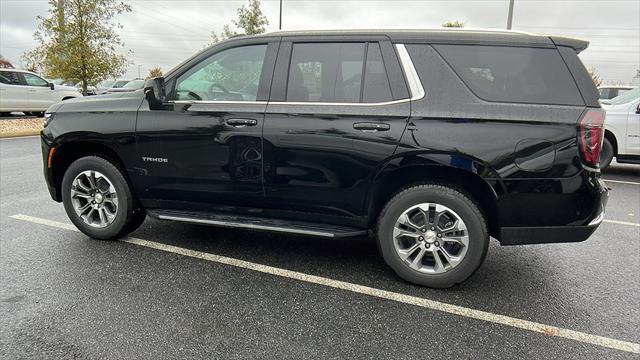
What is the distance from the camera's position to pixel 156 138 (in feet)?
12.2

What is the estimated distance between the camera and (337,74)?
134 inches

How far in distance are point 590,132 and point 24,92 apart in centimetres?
1786

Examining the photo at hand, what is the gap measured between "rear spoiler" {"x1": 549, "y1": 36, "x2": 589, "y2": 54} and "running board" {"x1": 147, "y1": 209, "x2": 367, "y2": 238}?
1963mm

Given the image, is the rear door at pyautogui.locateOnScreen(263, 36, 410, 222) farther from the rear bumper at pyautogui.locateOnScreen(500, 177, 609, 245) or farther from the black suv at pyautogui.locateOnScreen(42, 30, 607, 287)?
the rear bumper at pyautogui.locateOnScreen(500, 177, 609, 245)

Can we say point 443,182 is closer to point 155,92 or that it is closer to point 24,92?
point 155,92

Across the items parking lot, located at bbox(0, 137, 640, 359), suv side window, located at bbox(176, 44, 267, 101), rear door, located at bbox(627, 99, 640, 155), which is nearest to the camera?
parking lot, located at bbox(0, 137, 640, 359)

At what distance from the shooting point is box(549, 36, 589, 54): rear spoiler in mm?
3057

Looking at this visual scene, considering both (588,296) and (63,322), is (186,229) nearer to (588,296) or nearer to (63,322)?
(63,322)

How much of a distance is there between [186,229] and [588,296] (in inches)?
145

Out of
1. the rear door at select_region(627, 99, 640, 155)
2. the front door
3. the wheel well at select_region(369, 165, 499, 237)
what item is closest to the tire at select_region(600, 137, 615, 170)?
the rear door at select_region(627, 99, 640, 155)

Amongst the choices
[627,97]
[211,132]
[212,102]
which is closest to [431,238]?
[211,132]

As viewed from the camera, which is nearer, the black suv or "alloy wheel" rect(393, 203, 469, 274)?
the black suv

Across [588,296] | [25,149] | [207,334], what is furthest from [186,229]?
[25,149]

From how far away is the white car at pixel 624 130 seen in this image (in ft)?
25.8
